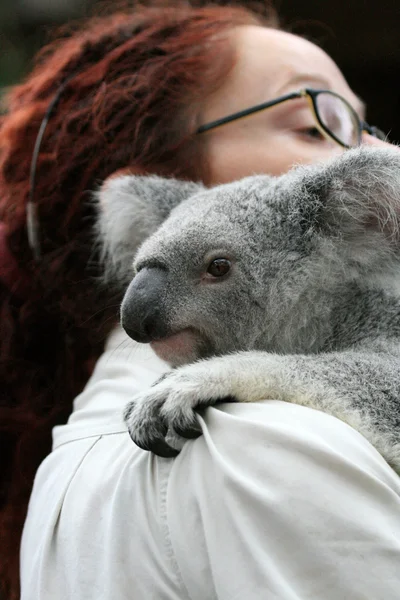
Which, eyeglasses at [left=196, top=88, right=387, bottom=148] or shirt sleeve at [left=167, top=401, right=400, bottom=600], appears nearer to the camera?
shirt sleeve at [left=167, top=401, right=400, bottom=600]

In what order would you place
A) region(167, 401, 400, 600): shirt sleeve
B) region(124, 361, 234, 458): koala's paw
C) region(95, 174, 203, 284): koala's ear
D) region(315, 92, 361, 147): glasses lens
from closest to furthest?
region(167, 401, 400, 600): shirt sleeve, region(124, 361, 234, 458): koala's paw, region(95, 174, 203, 284): koala's ear, region(315, 92, 361, 147): glasses lens

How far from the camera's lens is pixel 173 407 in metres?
1.16

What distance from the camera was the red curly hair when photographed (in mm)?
1804

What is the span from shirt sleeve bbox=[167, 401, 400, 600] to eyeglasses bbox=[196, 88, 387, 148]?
109 cm

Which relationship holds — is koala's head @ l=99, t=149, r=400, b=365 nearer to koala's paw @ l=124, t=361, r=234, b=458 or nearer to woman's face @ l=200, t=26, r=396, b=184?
koala's paw @ l=124, t=361, r=234, b=458

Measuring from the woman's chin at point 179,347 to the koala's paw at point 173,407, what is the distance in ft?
0.60

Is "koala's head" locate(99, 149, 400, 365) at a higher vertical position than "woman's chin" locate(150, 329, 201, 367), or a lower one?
higher

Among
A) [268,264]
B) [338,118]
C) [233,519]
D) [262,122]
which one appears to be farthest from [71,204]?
[233,519]

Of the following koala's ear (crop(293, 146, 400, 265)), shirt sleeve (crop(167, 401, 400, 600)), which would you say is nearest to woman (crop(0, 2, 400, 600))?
shirt sleeve (crop(167, 401, 400, 600))

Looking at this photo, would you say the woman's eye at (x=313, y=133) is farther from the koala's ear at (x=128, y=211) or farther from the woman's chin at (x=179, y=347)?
the woman's chin at (x=179, y=347)

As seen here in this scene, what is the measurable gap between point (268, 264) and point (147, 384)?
0.42 meters

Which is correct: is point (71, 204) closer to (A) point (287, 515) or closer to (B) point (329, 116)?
(B) point (329, 116)

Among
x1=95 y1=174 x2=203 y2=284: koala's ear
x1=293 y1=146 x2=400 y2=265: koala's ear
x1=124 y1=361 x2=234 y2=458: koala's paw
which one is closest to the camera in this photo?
x1=124 y1=361 x2=234 y2=458: koala's paw

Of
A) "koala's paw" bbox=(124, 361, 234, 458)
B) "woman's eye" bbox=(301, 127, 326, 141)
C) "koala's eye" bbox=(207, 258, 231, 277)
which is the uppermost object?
"woman's eye" bbox=(301, 127, 326, 141)
